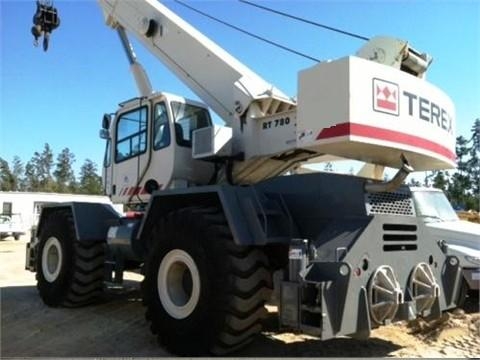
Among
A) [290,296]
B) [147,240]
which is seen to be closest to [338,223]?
[290,296]

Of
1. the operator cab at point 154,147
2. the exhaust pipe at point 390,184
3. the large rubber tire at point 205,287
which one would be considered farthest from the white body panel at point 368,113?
the operator cab at point 154,147

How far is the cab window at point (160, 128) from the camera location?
7.69 m

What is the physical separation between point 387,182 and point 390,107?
2.63 feet

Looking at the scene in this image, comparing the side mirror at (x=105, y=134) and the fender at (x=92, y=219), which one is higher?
the side mirror at (x=105, y=134)

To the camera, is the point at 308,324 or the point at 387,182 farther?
the point at 387,182

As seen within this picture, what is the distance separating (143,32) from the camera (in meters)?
8.86

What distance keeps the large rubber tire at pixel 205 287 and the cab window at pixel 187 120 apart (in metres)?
1.89

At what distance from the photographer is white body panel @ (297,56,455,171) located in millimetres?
5086

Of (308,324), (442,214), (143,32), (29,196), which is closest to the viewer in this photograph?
(308,324)

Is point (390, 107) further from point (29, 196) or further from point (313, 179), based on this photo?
point (29, 196)

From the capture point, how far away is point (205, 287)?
534cm

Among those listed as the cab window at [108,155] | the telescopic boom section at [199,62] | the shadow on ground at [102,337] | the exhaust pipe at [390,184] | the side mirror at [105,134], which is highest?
the telescopic boom section at [199,62]

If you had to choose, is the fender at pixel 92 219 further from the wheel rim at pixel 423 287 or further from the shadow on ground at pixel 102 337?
the wheel rim at pixel 423 287

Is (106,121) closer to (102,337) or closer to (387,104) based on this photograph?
(102,337)
